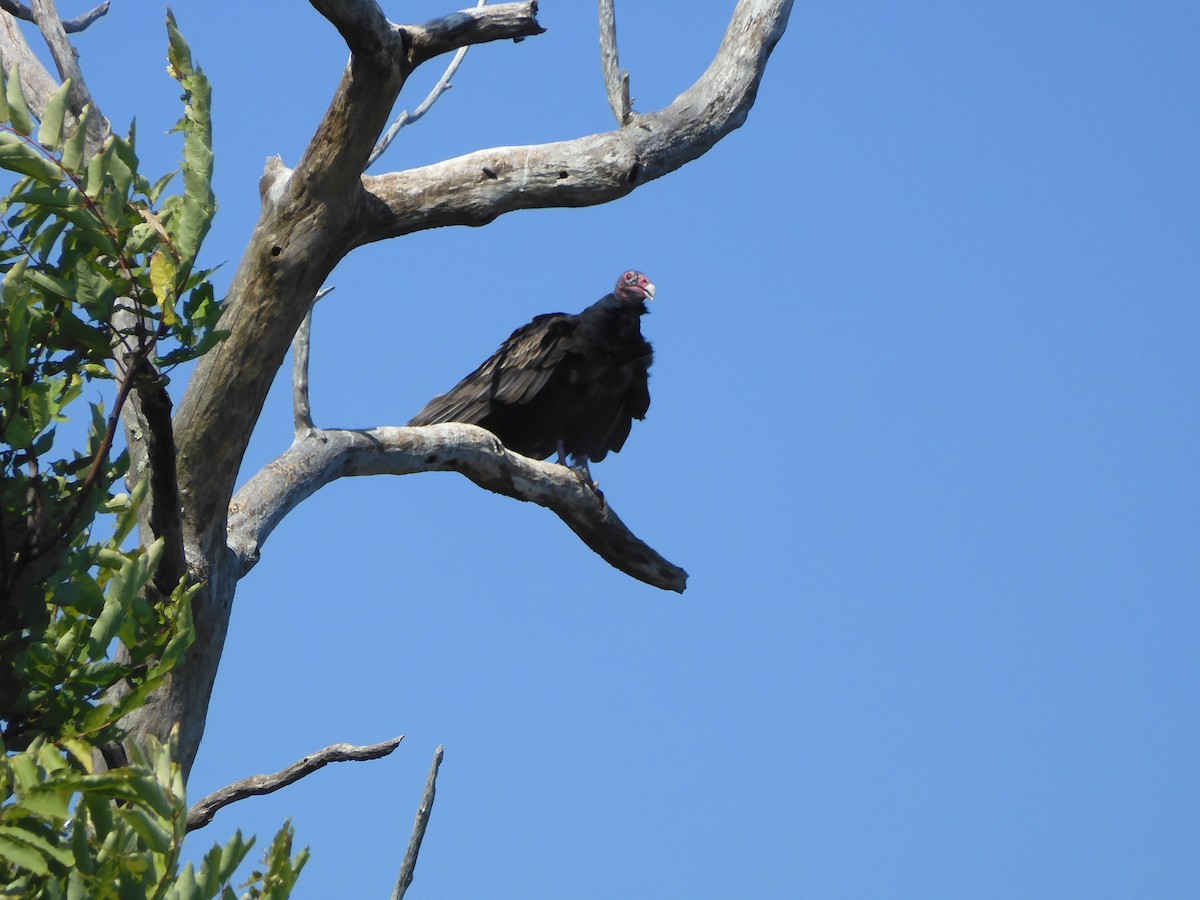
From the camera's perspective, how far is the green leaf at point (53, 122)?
4.93 ft

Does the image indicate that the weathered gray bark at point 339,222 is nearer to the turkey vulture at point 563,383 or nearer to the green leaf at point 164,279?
the green leaf at point 164,279

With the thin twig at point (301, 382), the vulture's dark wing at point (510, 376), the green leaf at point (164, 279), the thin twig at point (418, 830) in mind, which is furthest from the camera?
the vulture's dark wing at point (510, 376)

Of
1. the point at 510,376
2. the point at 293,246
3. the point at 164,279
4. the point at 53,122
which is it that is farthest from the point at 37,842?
the point at 510,376

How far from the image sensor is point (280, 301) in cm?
342

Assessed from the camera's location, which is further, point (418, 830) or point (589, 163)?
point (589, 163)

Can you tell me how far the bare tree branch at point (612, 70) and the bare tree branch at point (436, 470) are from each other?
1168mm

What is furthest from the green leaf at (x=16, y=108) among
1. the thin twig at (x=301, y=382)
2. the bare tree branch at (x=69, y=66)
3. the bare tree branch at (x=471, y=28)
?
the thin twig at (x=301, y=382)

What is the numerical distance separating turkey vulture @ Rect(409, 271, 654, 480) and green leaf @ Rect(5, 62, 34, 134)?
4.56 meters

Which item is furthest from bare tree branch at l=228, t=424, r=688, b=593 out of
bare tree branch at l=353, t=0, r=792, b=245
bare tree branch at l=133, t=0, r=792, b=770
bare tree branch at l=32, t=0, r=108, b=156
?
bare tree branch at l=32, t=0, r=108, b=156

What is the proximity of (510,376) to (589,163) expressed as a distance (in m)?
2.41

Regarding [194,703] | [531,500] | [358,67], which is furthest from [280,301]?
[531,500]

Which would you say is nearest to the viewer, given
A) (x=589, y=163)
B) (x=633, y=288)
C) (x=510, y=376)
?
(x=589, y=163)

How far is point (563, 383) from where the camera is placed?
21.1 ft

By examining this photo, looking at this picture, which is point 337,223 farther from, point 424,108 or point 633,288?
Result: point 633,288
